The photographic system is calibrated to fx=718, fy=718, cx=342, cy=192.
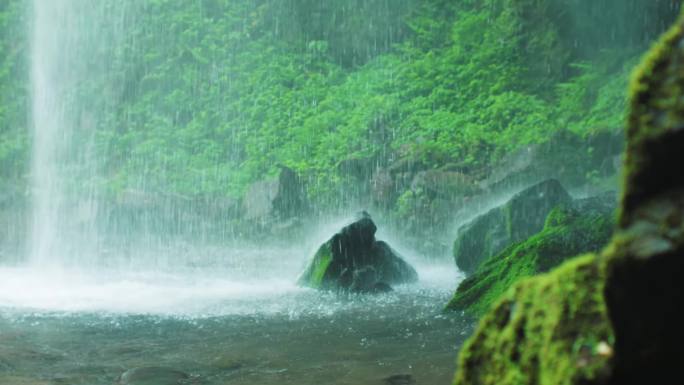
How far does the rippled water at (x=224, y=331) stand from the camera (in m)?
6.30

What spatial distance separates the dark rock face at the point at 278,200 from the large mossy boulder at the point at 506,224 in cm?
668

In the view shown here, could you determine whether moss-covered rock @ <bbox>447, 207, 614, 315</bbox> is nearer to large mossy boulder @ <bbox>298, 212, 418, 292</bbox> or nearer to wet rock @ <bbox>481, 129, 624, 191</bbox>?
large mossy boulder @ <bbox>298, 212, 418, 292</bbox>

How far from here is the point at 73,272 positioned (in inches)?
512

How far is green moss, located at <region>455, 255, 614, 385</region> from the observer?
6.79 feet

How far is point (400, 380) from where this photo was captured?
588cm

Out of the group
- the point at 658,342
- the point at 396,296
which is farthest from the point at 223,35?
the point at 658,342

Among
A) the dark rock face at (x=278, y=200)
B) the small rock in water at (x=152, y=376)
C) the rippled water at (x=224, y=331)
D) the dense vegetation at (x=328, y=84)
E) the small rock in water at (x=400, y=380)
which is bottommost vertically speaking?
the small rock in water at (x=400, y=380)

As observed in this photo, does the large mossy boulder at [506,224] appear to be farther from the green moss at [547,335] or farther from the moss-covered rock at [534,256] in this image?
the green moss at [547,335]

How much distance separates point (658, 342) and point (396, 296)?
27.7ft

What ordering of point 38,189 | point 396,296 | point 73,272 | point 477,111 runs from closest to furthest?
point 396,296 → point 73,272 → point 477,111 → point 38,189

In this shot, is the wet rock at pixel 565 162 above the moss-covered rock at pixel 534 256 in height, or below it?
above

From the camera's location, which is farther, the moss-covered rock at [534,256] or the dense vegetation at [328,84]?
the dense vegetation at [328,84]

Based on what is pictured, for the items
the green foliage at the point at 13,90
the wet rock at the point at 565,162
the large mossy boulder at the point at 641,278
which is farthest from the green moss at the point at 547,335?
the green foliage at the point at 13,90

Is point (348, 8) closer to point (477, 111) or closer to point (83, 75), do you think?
point (477, 111)
